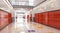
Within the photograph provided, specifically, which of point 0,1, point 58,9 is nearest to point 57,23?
point 58,9

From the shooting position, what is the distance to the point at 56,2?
35.2 ft

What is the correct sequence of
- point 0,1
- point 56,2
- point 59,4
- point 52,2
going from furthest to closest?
point 52,2, point 56,2, point 59,4, point 0,1

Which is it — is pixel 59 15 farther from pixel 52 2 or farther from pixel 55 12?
pixel 52 2

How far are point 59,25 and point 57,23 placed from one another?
48 cm

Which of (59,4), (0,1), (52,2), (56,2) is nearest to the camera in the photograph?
(0,1)

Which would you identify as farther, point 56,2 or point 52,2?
point 52,2

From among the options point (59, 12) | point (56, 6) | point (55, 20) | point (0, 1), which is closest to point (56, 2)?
point (56, 6)

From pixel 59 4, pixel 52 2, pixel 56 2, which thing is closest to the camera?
pixel 59 4

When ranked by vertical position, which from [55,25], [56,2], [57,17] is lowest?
[55,25]

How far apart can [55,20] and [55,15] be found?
0.48 metres

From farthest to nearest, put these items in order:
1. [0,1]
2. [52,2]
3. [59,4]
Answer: [52,2] < [59,4] < [0,1]

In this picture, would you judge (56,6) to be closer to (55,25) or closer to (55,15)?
(55,15)

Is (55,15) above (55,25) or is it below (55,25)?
above

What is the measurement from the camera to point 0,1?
9273 mm
